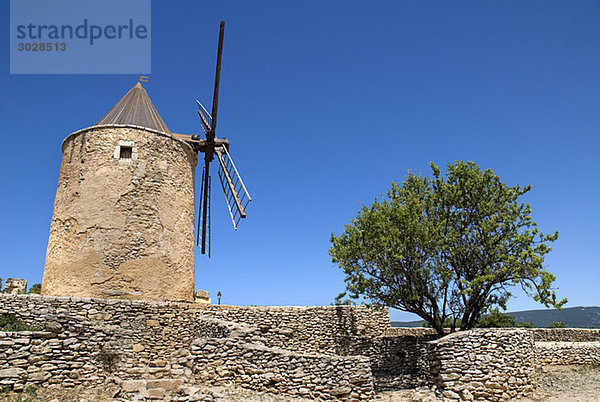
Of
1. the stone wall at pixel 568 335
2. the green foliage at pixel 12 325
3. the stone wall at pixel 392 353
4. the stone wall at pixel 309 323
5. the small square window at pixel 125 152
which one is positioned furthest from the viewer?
the stone wall at pixel 568 335

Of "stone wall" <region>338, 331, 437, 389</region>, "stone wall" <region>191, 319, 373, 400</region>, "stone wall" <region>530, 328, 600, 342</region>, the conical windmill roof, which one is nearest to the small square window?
the conical windmill roof

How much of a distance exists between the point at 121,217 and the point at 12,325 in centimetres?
409

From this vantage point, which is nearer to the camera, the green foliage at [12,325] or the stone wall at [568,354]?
the green foliage at [12,325]

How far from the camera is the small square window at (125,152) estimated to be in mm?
13111

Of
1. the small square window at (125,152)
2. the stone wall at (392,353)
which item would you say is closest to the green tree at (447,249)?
the stone wall at (392,353)

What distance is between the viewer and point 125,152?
13.2m

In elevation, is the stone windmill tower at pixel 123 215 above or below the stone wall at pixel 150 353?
above

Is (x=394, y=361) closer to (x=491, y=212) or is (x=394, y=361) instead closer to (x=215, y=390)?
(x=491, y=212)

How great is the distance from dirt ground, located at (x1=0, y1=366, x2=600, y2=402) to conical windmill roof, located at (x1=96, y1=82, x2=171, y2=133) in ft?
27.9

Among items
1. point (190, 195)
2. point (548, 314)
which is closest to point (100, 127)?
point (190, 195)

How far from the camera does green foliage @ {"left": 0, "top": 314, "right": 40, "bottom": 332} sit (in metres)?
9.20

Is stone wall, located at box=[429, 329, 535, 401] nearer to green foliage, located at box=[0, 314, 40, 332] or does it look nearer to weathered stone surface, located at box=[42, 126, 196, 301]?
weathered stone surface, located at box=[42, 126, 196, 301]

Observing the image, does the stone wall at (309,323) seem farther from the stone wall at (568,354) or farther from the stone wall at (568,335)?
the stone wall at (568,335)

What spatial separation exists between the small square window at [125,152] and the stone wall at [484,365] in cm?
1083
